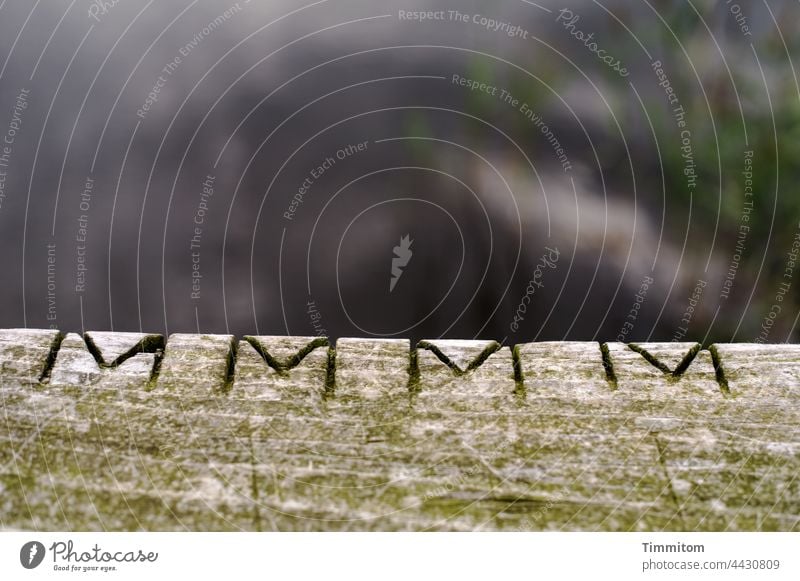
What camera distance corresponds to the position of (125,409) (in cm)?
199

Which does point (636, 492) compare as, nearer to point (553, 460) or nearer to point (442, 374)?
point (553, 460)

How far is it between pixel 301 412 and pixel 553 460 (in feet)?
2.56

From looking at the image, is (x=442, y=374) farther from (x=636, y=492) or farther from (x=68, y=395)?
(x=68, y=395)

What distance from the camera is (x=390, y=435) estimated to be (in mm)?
1930

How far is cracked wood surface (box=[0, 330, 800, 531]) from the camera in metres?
1.79

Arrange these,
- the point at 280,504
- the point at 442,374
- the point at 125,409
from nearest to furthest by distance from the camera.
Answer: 1. the point at 280,504
2. the point at 125,409
3. the point at 442,374

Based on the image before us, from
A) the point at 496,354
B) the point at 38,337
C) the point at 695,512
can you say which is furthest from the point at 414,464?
the point at 38,337

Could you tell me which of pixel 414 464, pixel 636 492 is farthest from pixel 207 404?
pixel 636 492

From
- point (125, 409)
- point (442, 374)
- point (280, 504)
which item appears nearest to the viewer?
point (280, 504)

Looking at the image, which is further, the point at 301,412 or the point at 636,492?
the point at 301,412

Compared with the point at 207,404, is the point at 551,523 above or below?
below

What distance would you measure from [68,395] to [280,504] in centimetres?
80

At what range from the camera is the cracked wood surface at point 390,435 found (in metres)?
1.79

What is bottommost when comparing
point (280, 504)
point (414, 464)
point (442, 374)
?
point (280, 504)
